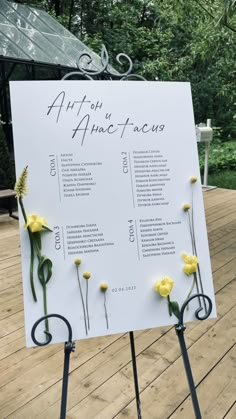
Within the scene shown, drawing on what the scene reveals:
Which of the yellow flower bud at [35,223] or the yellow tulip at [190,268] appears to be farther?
the yellow tulip at [190,268]

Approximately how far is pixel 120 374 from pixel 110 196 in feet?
3.31

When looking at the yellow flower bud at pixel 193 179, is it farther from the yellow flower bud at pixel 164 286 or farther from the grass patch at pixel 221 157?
the grass patch at pixel 221 157

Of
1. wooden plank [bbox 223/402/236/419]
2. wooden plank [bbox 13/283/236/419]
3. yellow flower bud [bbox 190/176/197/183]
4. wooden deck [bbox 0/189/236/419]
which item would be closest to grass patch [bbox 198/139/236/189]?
wooden deck [bbox 0/189/236/419]

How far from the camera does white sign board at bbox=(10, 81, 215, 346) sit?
1106 millimetres

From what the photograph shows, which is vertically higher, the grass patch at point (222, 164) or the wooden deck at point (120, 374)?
the grass patch at point (222, 164)

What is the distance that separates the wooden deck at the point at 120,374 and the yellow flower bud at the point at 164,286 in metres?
0.70

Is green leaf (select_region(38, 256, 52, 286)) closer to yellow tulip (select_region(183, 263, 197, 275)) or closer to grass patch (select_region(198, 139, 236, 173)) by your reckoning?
yellow tulip (select_region(183, 263, 197, 275))

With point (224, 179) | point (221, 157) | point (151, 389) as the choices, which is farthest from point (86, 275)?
point (221, 157)

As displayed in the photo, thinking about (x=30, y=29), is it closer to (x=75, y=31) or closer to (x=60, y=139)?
(x=75, y=31)

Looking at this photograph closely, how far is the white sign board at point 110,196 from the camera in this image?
111cm

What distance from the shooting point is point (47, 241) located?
1103mm

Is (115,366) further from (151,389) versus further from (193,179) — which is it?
(193,179)

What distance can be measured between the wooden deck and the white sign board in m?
0.64

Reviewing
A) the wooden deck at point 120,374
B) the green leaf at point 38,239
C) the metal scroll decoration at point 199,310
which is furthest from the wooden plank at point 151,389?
the green leaf at point 38,239
